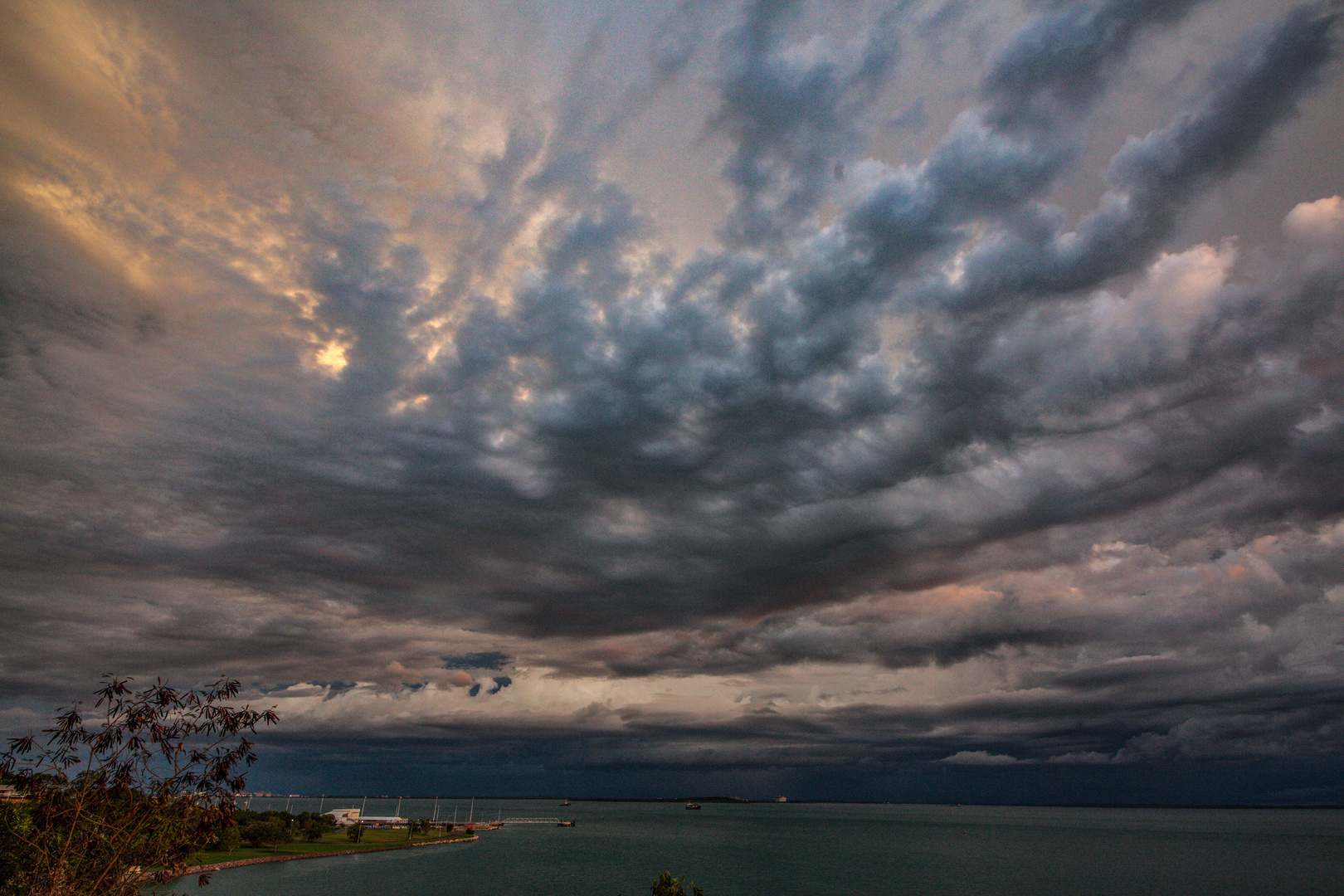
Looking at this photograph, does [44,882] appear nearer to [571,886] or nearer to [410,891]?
[410,891]

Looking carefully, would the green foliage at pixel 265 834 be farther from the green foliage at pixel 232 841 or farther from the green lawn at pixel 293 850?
the green foliage at pixel 232 841

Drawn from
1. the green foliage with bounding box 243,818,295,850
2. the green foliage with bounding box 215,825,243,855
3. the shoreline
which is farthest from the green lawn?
the green foliage with bounding box 243,818,295,850

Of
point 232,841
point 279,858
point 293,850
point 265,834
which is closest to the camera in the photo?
point 232,841

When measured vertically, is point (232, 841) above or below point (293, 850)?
above

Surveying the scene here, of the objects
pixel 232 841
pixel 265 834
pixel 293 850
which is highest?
pixel 232 841

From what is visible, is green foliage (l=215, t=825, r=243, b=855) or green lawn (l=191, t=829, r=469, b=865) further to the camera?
green foliage (l=215, t=825, r=243, b=855)

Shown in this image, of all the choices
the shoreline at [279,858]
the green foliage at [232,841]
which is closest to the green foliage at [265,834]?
the green foliage at [232,841]

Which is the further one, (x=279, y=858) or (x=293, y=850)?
(x=293, y=850)

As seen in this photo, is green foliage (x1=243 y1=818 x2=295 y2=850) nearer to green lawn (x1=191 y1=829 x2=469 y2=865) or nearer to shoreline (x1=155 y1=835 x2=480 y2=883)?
green lawn (x1=191 y1=829 x2=469 y2=865)

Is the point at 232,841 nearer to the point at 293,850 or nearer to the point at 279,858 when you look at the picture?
the point at 279,858

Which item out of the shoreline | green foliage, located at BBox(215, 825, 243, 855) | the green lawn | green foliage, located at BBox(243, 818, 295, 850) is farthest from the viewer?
green foliage, located at BBox(243, 818, 295, 850)

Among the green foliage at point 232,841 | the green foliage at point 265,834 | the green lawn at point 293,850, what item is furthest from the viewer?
the green foliage at point 265,834

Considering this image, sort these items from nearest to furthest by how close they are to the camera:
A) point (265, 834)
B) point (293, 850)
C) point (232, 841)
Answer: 1. point (232, 841)
2. point (265, 834)
3. point (293, 850)

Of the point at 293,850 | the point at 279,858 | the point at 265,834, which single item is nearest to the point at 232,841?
the point at 279,858
